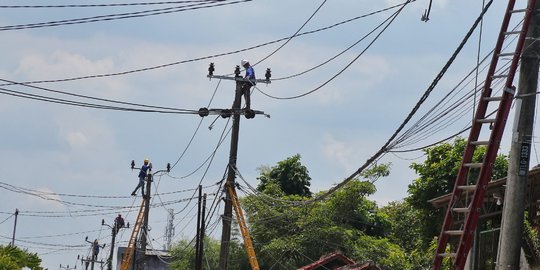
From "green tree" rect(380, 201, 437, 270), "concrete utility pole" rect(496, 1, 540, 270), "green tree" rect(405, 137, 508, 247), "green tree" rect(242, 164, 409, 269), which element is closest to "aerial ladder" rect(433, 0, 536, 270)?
"concrete utility pole" rect(496, 1, 540, 270)

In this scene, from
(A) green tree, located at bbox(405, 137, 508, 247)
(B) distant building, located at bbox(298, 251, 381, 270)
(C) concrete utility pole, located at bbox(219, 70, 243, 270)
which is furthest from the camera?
(A) green tree, located at bbox(405, 137, 508, 247)

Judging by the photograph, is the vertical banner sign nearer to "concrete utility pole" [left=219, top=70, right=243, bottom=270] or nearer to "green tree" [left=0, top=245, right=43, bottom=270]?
"green tree" [left=0, top=245, right=43, bottom=270]

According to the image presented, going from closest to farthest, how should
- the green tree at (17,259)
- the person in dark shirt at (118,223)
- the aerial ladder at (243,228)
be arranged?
1. the green tree at (17,259)
2. the aerial ladder at (243,228)
3. the person in dark shirt at (118,223)

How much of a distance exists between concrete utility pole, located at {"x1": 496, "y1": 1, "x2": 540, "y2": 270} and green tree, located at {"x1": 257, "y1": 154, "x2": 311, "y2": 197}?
44.8 meters

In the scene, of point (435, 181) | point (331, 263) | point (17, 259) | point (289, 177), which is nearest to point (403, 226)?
point (289, 177)

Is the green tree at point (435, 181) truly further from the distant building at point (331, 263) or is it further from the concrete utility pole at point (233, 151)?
the concrete utility pole at point (233, 151)

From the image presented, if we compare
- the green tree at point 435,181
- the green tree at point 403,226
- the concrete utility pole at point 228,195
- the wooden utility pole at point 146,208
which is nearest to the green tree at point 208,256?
the wooden utility pole at point 146,208

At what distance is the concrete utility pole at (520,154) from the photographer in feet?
49.2

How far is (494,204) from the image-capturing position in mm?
26984

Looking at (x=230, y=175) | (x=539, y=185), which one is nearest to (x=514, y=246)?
(x=539, y=185)

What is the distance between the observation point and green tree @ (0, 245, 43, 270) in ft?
95.5

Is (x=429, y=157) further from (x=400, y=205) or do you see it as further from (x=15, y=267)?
(x=15, y=267)

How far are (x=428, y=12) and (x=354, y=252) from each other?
116 ft

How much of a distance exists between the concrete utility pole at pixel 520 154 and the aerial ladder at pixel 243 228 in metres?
18.4
